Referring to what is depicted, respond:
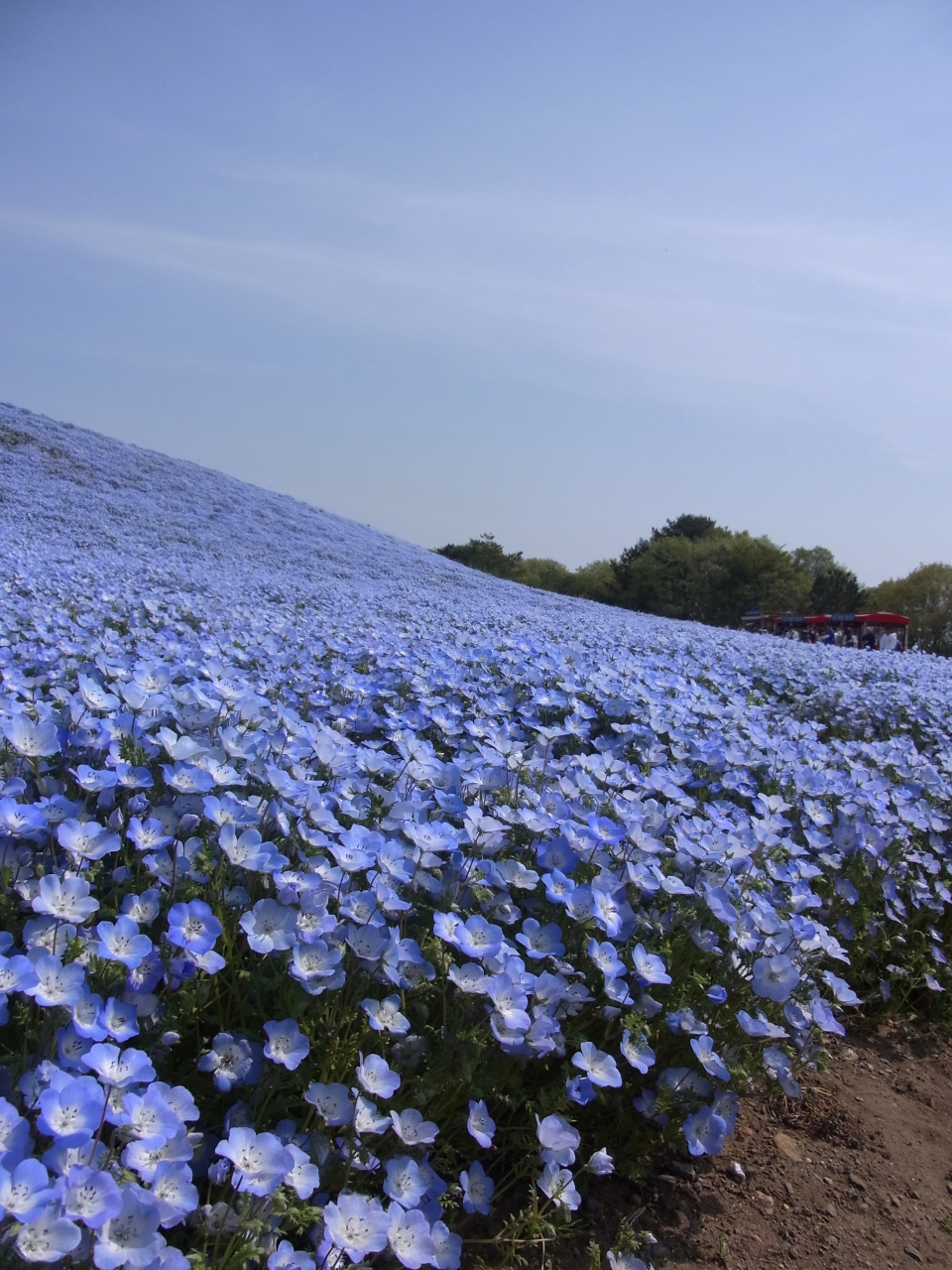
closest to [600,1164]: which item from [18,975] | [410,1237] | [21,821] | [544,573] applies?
[410,1237]

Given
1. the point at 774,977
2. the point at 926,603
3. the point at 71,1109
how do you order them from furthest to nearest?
the point at 926,603, the point at 774,977, the point at 71,1109

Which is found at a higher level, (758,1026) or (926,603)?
(926,603)

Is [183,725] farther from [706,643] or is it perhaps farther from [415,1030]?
[706,643]

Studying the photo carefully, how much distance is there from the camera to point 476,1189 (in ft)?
5.12

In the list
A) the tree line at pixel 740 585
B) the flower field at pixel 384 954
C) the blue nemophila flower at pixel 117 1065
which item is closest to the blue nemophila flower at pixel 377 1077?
the flower field at pixel 384 954

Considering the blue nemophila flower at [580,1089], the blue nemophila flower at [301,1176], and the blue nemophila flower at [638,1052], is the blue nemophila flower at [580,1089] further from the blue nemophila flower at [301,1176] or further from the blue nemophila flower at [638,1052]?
the blue nemophila flower at [301,1176]

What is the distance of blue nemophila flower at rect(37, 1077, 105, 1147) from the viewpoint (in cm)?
110

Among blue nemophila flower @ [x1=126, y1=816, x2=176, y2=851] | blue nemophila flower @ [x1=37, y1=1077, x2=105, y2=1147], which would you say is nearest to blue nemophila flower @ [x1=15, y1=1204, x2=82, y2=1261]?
Result: blue nemophila flower @ [x1=37, y1=1077, x2=105, y2=1147]

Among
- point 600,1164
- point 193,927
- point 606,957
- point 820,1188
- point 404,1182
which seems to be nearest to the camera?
point 404,1182

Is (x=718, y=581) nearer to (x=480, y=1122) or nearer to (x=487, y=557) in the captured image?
(x=487, y=557)

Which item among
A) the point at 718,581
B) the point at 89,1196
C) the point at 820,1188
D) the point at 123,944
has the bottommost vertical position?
the point at 820,1188

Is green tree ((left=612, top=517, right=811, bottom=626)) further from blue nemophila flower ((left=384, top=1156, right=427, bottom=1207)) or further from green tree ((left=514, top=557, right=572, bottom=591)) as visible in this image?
blue nemophila flower ((left=384, top=1156, right=427, bottom=1207))

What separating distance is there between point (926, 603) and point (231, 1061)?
5053 centimetres

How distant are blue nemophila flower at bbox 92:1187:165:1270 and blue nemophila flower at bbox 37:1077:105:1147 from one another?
0.09 metres
